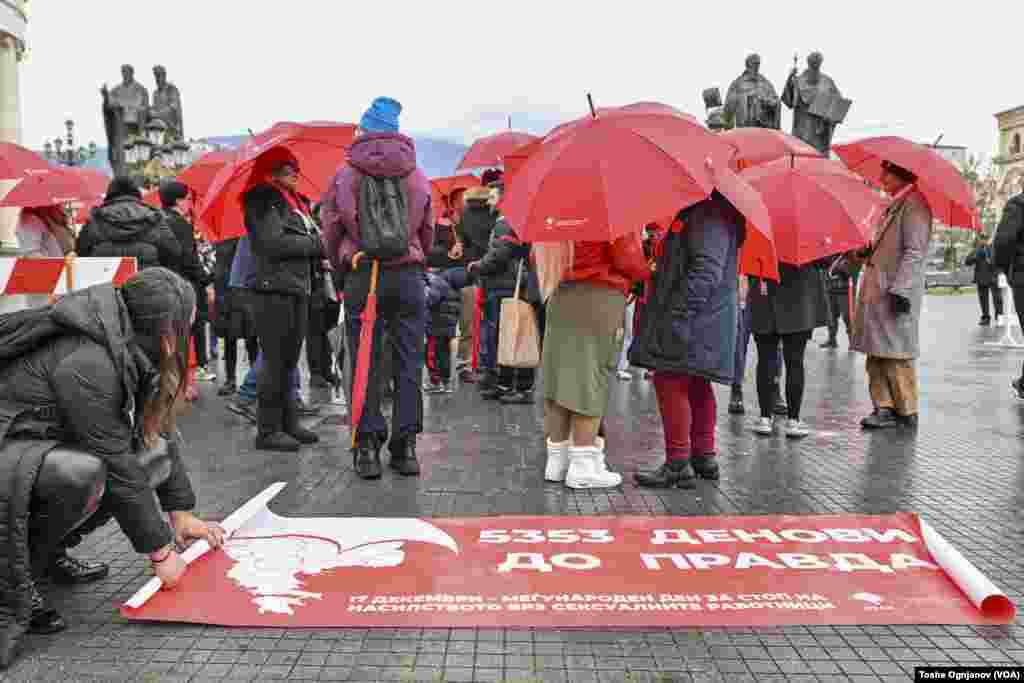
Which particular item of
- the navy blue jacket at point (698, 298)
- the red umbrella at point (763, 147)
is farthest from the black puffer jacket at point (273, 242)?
the red umbrella at point (763, 147)

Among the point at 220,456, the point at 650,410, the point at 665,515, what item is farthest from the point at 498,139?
the point at 665,515

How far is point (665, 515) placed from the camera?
4711 mm

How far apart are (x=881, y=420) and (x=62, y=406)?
606cm

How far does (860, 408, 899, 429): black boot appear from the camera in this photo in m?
7.24

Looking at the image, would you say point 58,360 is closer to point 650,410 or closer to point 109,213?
point 109,213

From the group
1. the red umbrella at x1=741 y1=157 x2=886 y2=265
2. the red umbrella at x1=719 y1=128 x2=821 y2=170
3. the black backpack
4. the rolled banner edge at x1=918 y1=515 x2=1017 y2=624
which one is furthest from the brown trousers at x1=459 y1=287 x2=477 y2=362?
the rolled banner edge at x1=918 y1=515 x2=1017 y2=624

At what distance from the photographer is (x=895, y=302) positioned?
23.6 feet

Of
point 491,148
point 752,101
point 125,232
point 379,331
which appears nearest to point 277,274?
point 379,331

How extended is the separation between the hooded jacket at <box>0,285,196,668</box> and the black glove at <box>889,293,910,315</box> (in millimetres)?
5756

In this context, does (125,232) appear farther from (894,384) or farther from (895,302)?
(894,384)

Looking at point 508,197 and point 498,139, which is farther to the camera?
point 498,139

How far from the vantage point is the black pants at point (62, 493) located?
3.10m

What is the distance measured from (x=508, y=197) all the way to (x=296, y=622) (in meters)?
2.52

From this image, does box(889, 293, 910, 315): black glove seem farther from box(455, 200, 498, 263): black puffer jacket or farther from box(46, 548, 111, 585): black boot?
box(46, 548, 111, 585): black boot
